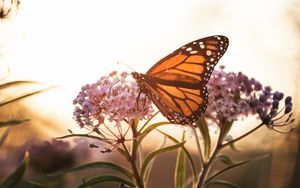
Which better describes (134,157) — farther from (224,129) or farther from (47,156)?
(47,156)

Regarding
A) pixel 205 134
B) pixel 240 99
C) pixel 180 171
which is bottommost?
pixel 180 171

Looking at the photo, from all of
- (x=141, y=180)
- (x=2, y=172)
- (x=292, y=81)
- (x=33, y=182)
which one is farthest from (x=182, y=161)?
(x=292, y=81)

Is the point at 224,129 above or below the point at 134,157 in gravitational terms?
above

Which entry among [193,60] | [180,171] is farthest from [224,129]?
[193,60]

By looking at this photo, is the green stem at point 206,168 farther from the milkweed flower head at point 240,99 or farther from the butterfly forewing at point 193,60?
the butterfly forewing at point 193,60

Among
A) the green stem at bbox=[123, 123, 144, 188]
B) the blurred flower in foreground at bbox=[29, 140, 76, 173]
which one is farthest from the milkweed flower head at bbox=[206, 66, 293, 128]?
the blurred flower in foreground at bbox=[29, 140, 76, 173]

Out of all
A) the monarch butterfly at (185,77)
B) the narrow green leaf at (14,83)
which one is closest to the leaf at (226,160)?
the monarch butterfly at (185,77)

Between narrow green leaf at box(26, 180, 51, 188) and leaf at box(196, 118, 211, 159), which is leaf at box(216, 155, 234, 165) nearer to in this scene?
leaf at box(196, 118, 211, 159)
